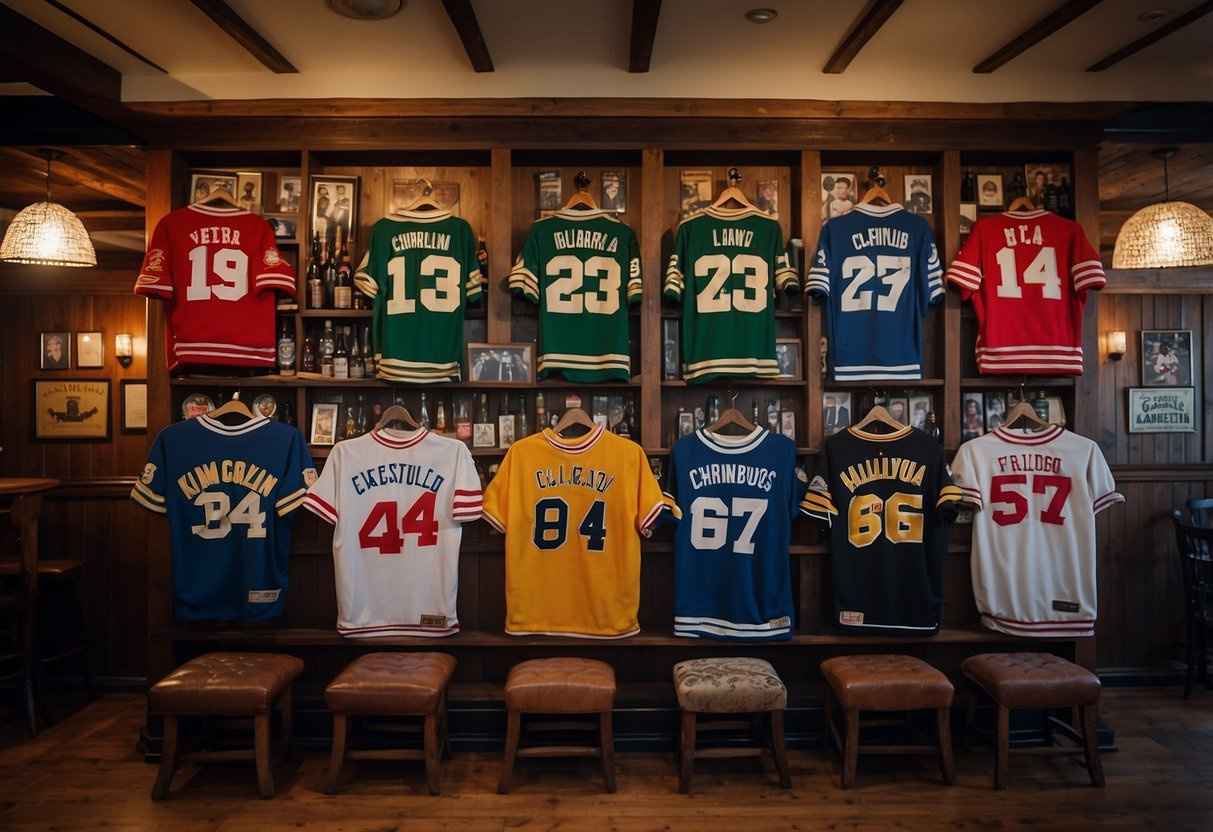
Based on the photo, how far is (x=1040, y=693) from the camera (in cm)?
320

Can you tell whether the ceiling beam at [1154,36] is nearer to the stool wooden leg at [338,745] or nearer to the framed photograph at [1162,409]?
the framed photograph at [1162,409]

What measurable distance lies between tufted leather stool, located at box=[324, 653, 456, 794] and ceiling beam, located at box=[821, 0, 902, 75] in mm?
3212

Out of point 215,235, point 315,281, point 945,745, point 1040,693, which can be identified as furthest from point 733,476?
point 215,235

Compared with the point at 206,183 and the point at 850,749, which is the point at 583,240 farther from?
the point at 850,749

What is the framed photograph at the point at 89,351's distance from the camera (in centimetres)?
488

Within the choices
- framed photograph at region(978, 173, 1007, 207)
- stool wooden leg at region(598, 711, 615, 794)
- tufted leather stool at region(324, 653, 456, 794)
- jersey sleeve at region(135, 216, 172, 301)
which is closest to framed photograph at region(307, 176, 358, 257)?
jersey sleeve at region(135, 216, 172, 301)

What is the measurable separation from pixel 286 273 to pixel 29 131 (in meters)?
1.43

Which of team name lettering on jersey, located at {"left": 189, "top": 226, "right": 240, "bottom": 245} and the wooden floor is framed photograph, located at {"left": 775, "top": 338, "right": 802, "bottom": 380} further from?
team name lettering on jersey, located at {"left": 189, "top": 226, "right": 240, "bottom": 245}

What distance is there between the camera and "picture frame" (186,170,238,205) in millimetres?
3848

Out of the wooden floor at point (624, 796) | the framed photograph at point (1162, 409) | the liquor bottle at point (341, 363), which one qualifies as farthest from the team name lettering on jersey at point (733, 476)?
the framed photograph at point (1162, 409)

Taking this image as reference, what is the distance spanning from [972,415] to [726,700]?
192 cm

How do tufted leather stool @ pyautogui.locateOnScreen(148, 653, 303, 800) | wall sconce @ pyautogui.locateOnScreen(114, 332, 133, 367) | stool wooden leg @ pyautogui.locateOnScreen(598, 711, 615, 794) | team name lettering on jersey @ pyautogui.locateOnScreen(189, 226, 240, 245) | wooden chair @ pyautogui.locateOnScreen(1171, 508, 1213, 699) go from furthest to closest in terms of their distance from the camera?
wall sconce @ pyautogui.locateOnScreen(114, 332, 133, 367)
wooden chair @ pyautogui.locateOnScreen(1171, 508, 1213, 699)
team name lettering on jersey @ pyautogui.locateOnScreen(189, 226, 240, 245)
stool wooden leg @ pyautogui.locateOnScreen(598, 711, 615, 794)
tufted leather stool @ pyautogui.locateOnScreen(148, 653, 303, 800)

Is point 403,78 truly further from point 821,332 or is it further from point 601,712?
point 601,712

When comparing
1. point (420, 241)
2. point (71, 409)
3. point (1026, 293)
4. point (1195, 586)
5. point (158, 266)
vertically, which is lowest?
point (1195, 586)
